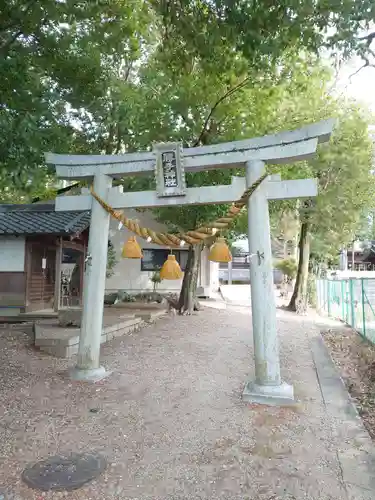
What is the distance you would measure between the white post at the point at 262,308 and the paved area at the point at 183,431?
24cm

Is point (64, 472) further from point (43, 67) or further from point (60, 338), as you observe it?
point (43, 67)

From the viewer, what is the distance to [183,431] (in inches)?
169

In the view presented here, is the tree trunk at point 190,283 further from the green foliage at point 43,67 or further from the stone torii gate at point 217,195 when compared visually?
the stone torii gate at point 217,195

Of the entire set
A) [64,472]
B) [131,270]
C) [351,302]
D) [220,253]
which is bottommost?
[64,472]

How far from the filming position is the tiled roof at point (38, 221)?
12.2 m

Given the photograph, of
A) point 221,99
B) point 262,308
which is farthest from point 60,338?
point 221,99

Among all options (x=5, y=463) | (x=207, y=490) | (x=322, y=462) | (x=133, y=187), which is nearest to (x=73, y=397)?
(x=5, y=463)

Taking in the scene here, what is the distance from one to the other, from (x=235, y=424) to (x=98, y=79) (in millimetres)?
7360

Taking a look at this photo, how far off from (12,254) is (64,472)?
1050cm

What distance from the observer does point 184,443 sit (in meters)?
4.00

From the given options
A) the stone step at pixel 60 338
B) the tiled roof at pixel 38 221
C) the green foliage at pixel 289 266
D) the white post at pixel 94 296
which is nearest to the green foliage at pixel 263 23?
the white post at pixel 94 296

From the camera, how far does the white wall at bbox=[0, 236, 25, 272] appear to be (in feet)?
41.3

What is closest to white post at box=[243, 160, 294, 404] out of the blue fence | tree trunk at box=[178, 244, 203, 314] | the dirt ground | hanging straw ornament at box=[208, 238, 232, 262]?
the dirt ground

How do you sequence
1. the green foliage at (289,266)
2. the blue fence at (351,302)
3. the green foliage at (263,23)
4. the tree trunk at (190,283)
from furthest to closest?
1. the green foliage at (289,266)
2. the tree trunk at (190,283)
3. the blue fence at (351,302)
4. the green foliage at (263,23)
